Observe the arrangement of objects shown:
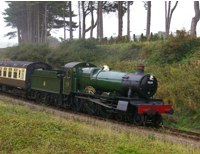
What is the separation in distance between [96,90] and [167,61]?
250 inches

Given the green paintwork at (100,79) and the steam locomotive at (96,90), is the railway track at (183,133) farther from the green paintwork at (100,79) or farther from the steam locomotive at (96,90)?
the green paintwork at (100,79)

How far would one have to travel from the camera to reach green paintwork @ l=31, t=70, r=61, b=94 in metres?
24.2

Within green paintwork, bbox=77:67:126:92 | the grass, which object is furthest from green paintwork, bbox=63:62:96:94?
the grass

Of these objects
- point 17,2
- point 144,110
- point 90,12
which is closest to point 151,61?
point 144,110

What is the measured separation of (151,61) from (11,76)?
1080cm

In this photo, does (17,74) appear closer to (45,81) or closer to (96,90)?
(45,81)

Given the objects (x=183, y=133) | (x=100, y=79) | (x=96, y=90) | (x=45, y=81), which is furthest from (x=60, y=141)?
(x=45, y=81)

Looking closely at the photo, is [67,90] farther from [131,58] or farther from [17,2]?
[17,2]

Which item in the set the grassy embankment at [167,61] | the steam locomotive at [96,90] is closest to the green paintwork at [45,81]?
the steam locomotive at [96,90]

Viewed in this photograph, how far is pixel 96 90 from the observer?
21.7 meters

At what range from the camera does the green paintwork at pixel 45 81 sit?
24.2 meters

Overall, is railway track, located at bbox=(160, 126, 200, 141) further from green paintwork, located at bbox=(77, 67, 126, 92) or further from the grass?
the grass

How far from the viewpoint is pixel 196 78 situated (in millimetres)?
20344

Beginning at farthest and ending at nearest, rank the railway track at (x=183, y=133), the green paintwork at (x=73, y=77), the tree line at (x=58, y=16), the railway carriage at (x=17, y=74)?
1. the tree line at (x=58, y=16)
2. the railway carriage at (x=17, y=74)
3. the green paintwork at (x=73, y=77)
4. the railway track at (x=183, y=133)
